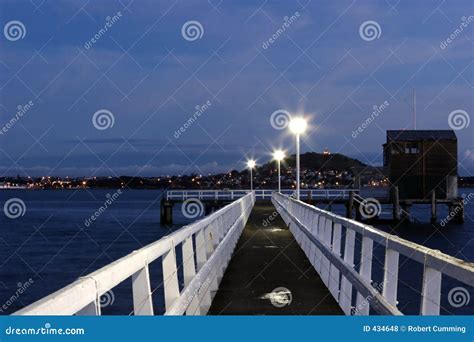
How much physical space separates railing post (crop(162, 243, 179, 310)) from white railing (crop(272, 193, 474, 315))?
1968mm

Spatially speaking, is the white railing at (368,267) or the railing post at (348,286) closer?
the white railing at (368,267)

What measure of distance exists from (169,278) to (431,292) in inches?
104

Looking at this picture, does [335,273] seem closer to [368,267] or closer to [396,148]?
[368,267]

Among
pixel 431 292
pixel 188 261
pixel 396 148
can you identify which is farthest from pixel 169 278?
pixel 396 148

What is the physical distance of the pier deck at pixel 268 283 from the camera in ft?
35.6

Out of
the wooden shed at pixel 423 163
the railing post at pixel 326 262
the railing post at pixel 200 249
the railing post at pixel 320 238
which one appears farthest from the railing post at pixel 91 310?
the wooden shed at pixel 423 163

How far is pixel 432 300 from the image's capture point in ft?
19.0

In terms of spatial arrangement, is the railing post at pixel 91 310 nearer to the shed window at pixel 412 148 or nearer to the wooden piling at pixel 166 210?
the shed window at pixel 412 148

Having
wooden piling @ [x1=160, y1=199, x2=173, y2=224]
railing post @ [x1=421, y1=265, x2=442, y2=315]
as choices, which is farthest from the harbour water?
railing post @ [x1=421, y1=265, x2=442, y2=315]

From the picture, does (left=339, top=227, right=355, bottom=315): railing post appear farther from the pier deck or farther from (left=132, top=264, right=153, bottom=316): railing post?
(left=132, top=264, right=153, bottom=316): railing post

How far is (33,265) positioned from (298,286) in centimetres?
3769

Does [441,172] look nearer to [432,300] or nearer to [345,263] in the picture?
[345,263]

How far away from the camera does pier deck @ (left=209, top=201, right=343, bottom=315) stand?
1085cm
